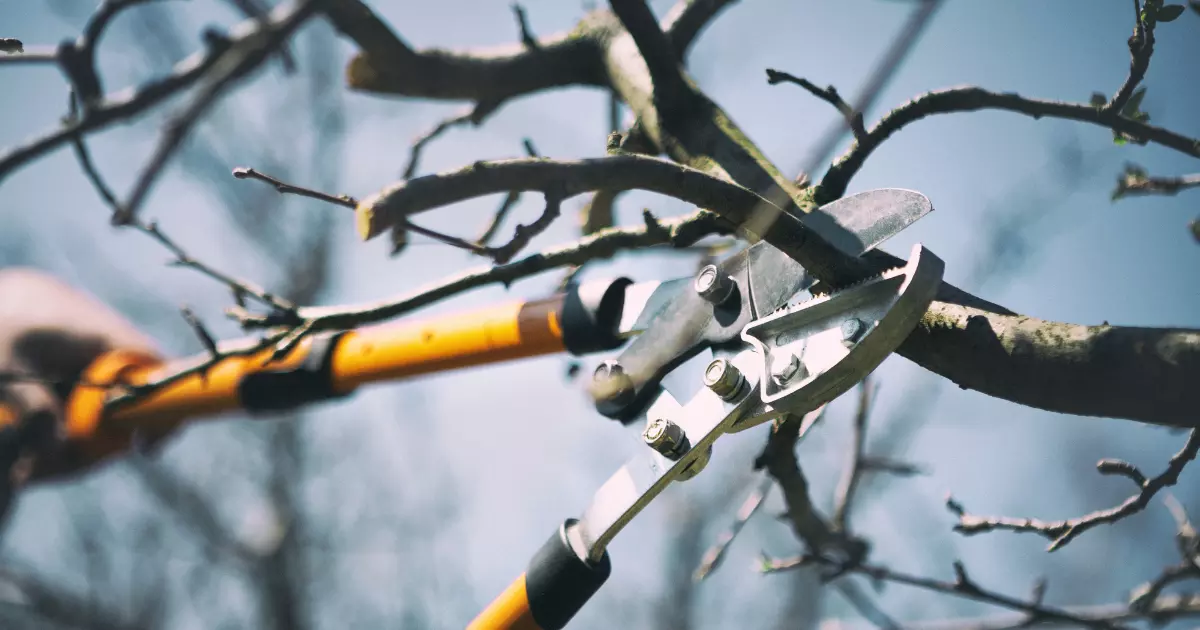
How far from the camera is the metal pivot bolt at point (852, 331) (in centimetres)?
150

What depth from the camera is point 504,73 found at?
280 centimetres

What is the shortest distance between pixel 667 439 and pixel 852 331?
0.47 metres

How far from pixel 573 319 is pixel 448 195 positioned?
0.97 m

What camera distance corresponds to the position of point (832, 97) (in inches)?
72.7

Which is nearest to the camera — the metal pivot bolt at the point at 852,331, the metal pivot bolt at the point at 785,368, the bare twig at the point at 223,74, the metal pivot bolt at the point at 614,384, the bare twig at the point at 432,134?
the bare twig at the point at 223,74

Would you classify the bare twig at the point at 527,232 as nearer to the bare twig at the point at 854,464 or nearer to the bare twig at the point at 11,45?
the bare twig at the point at 11,45

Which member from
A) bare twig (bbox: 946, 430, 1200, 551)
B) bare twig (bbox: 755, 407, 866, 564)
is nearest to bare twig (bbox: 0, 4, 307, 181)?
bare twig (bbox: 755, 407, 866, 564)

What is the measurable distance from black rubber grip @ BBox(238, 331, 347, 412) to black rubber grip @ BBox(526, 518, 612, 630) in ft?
3.32

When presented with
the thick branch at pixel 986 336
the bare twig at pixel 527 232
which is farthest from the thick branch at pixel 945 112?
Result: the bare twig at pixel 527 232

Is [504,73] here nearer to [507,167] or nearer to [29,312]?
[507,167]

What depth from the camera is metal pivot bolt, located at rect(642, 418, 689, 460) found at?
181 centimetres

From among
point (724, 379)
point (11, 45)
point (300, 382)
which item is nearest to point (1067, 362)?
point (724, 379)

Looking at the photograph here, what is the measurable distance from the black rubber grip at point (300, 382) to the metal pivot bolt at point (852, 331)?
1612 mm

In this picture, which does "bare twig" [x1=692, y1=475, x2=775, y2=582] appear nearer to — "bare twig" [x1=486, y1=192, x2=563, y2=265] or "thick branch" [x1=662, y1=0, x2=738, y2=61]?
"bare twig" [x1=486, y1=192, x2=563, y2=265]
